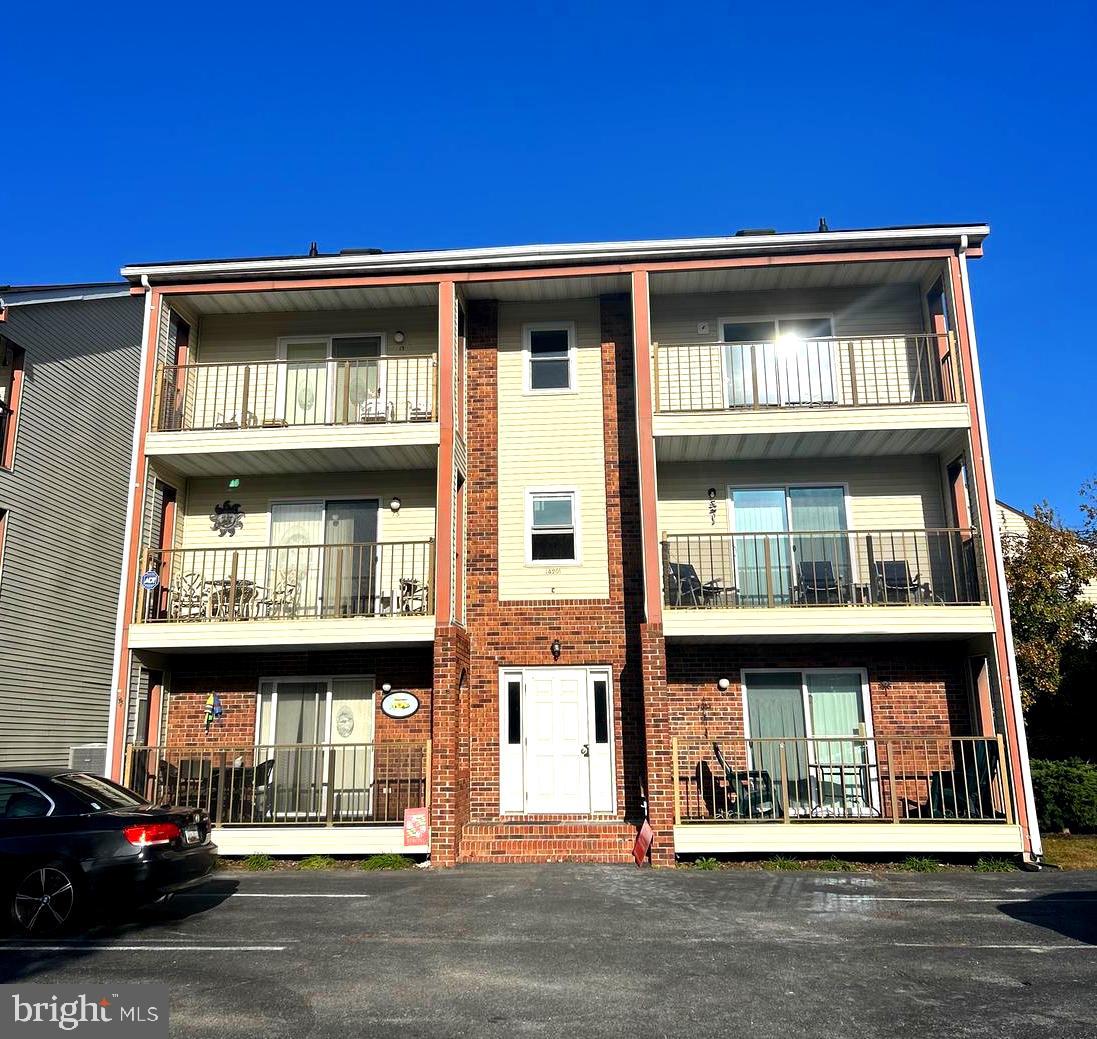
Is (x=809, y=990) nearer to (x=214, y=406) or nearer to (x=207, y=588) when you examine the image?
(x=207, y=588)

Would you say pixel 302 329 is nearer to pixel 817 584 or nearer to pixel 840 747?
pixel 817 584

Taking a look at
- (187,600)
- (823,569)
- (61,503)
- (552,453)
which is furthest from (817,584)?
(61,503)

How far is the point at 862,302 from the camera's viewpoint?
48.9ft

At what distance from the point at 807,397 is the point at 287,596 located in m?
8.48

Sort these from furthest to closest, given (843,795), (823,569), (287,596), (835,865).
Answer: (287,596) < (823,569) < (843,795) < (835,865)

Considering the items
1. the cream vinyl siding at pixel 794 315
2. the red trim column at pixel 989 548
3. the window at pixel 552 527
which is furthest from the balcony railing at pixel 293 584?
the red trim column at pixel 989 548

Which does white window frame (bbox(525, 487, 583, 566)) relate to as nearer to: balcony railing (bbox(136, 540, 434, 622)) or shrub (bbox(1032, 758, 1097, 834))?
balcony railing (bbox(136, 540, 434, 622))

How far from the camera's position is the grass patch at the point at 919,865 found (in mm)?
11375

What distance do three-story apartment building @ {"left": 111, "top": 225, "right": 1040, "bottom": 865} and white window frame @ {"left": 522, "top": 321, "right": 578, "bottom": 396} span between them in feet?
0.18

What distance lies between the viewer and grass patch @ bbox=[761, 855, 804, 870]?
1145 cm

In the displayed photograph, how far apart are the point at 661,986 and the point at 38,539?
1299cm

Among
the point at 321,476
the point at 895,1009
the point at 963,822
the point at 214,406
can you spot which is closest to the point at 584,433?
the point at 321,476

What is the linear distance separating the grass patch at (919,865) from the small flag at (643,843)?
10.3 ft

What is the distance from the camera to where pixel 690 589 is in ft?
43.7
